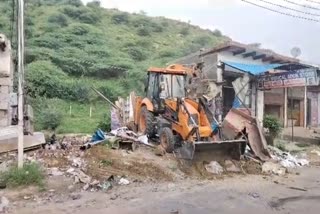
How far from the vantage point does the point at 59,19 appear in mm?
47344

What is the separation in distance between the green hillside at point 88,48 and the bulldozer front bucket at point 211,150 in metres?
10.8

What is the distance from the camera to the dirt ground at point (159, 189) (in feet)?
24.7

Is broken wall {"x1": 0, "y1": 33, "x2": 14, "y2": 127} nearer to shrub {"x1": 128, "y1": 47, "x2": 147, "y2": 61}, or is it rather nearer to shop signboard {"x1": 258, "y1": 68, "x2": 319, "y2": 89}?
shop signboard {"x1": 258, "y1": 68, "x2": 319, "y2": 89}

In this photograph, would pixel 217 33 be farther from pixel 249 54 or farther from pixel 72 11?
pixel 249 54

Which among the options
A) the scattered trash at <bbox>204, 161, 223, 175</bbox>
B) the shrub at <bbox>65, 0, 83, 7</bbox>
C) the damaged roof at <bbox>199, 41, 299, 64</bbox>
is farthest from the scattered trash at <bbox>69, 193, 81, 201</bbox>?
the shrub at <bbox>65, 0, 83, 7</bbox>

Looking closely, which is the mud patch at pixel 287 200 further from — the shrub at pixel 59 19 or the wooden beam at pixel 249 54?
the shrub at pixel 59 19

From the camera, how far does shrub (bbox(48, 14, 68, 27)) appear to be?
47.0 meters

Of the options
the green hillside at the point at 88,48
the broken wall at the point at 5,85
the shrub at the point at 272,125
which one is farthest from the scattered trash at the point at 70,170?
the green hillside at the point at 88,48

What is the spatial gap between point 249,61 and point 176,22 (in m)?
45.2

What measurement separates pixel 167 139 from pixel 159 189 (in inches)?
121

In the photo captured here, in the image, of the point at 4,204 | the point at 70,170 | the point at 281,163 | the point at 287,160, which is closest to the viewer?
the point at 4,204

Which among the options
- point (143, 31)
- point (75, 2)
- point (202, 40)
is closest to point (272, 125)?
point (202, 40)

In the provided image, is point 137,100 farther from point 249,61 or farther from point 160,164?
point 249,61

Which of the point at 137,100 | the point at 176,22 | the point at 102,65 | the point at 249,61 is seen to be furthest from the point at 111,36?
the point at 137,100
